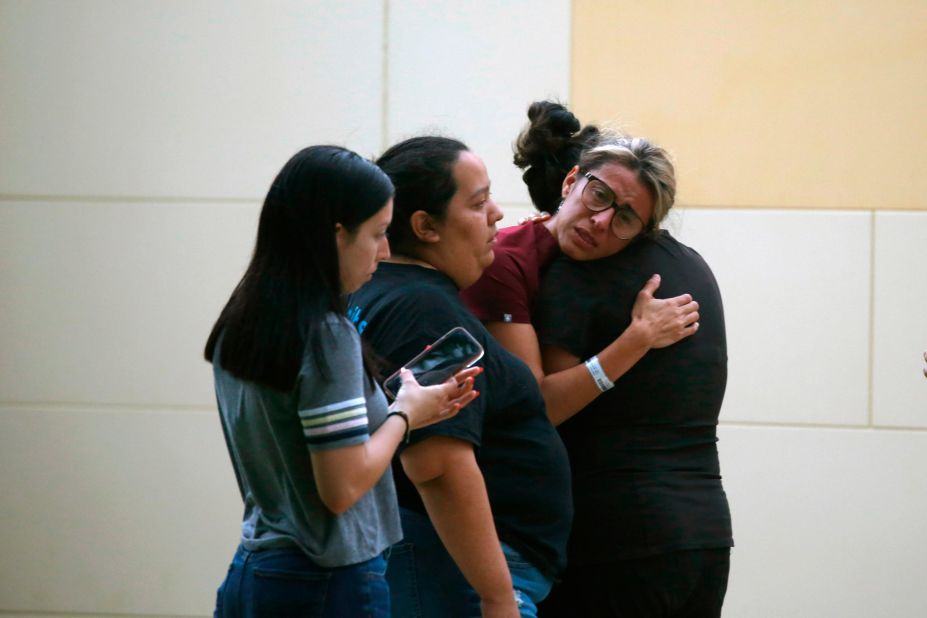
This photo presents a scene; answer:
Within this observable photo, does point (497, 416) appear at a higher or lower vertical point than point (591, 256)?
lower

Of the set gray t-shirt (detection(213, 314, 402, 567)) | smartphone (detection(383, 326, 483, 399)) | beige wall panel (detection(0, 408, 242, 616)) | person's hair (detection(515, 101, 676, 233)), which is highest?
person's hair (detection(515, 101, 676, 233))

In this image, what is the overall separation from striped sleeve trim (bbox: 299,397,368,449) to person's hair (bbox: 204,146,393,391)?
46mm

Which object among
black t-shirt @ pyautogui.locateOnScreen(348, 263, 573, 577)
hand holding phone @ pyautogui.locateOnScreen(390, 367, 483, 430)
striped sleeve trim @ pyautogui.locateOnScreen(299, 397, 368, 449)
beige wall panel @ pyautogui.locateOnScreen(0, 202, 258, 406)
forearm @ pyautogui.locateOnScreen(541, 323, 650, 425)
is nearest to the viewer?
striped sleeve trim @ pyautogui.locateOnScreen(299, 397, 368, 449)

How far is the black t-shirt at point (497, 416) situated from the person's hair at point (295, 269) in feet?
0.71

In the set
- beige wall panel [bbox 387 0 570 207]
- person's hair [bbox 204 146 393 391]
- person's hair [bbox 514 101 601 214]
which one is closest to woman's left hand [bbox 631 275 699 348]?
person's hair [bbox 514 101 601 214]

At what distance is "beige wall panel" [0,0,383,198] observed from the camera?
4.09m

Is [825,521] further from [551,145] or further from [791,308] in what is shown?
[551,145]

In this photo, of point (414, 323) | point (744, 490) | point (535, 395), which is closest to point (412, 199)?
point (414, 323)

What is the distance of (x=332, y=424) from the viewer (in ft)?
5.30

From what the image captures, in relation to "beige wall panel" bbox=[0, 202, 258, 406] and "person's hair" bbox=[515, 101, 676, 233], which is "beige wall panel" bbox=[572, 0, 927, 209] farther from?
"person's hair" bbox=[515, 101, 676, 233]

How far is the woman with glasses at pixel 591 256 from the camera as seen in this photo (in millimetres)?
2162

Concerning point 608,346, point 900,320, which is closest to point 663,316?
point 608,346

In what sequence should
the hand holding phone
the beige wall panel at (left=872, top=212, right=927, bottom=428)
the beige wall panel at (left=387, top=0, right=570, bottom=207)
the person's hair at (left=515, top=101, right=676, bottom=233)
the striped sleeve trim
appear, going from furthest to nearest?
the beige wall panel at (left=387, top=0, right=570, bottom=207), the beige wall panel at (left=872, top=212, right=927, bottom=428), the person's hair at (left=515, top=101, right=676, bottom=233), the hand holding phone, the striped sleeve trim

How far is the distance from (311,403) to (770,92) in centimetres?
279
